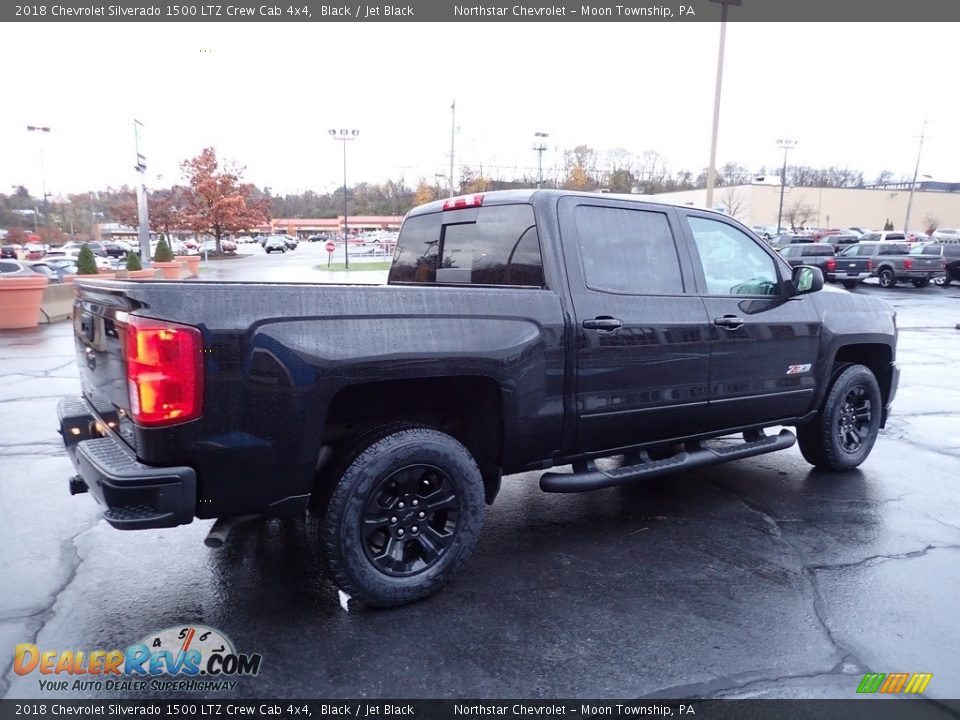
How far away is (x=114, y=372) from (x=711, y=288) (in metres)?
3.47

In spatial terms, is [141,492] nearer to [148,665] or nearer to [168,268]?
[148,665]

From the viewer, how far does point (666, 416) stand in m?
4.04

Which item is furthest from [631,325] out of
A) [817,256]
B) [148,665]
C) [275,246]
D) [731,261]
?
[275,246]

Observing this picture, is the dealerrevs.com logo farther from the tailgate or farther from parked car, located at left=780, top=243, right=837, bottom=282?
parked car, located at left=780, top=243, right=837, bottom=282

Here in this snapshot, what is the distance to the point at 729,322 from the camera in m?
4.21

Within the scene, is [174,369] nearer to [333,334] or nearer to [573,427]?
[333,334]

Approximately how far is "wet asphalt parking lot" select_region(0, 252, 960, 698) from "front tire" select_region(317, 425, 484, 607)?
0.19m

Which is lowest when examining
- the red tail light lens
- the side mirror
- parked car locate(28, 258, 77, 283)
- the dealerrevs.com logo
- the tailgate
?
the dealerrevs.com logo

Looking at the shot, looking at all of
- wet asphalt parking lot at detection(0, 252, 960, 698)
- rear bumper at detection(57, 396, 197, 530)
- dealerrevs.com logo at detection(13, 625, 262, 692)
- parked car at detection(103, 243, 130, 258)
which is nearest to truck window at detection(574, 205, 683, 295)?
wet asphalt parking lot at detection(0, 252, 960, 698)

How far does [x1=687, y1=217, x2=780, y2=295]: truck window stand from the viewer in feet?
14.2

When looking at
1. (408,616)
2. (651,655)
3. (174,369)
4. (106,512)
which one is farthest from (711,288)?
(106,512)

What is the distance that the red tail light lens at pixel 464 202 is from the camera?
4051 mm

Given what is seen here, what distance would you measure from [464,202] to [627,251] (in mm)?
1067

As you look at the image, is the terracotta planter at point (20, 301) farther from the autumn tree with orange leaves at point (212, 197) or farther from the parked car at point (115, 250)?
the parked car at point (115, 250)
